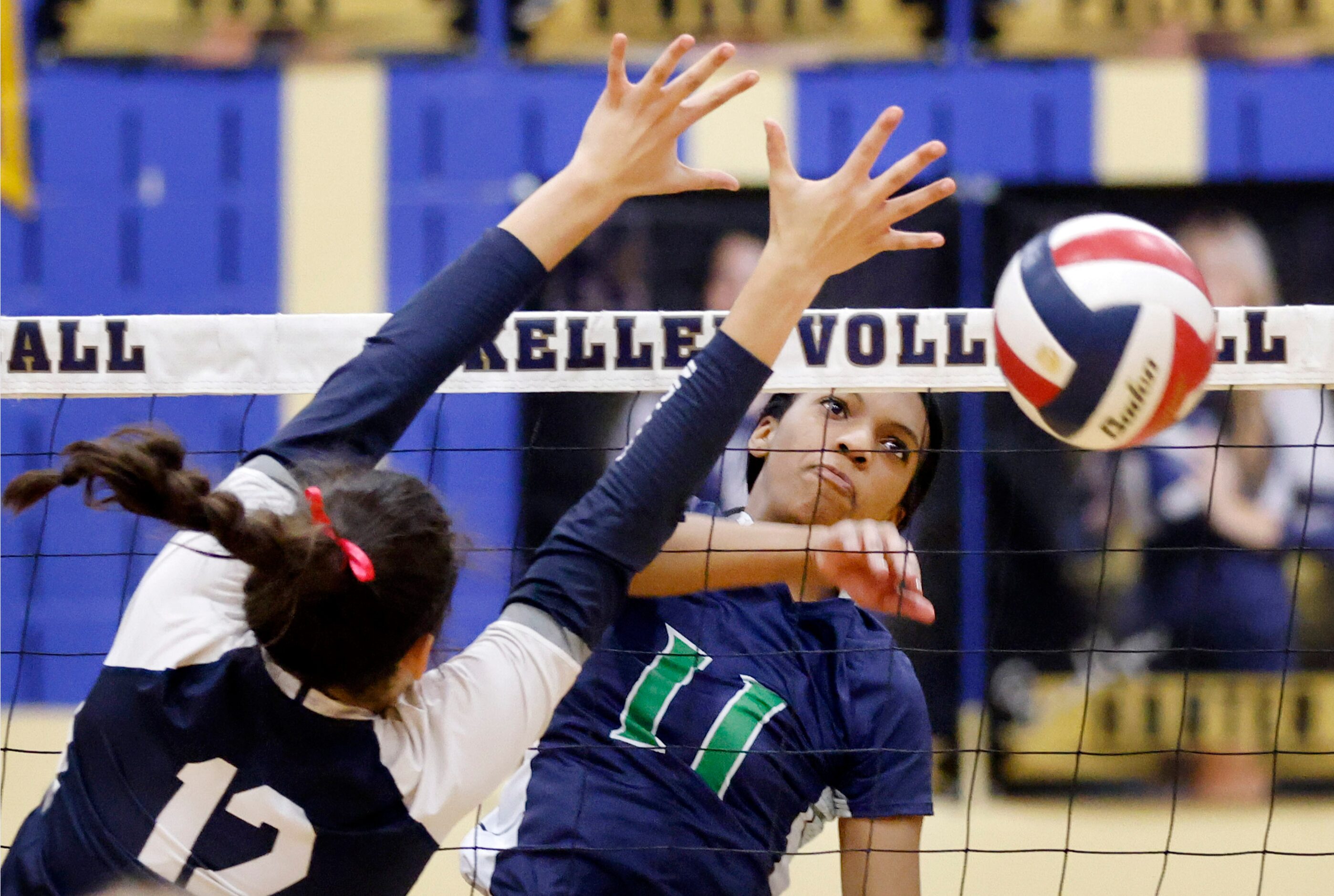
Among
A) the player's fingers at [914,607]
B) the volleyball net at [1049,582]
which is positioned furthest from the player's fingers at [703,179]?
the volleyball net at [1049,582]

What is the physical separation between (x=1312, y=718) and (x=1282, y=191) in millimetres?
2096

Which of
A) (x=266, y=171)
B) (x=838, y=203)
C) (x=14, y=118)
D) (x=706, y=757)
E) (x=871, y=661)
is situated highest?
(x=14, y=118)

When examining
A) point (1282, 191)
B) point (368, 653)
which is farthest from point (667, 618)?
point (1282, 191)

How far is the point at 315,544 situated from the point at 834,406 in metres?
1.28

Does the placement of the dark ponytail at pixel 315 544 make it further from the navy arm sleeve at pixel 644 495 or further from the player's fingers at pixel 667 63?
the player's fingers at pixel 667 63

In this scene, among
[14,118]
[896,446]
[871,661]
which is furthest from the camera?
[14,118]

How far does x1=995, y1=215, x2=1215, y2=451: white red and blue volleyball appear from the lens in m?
1.68

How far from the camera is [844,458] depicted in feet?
7.42

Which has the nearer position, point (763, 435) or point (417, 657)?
point (417, 657)

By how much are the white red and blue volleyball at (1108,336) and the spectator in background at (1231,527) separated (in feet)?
11.9

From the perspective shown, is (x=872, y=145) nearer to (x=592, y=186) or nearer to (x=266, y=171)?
(x=592, y=186)

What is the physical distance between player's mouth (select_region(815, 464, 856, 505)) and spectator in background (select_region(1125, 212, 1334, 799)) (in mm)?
3282

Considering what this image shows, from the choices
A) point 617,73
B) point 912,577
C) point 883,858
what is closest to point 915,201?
point 617,73

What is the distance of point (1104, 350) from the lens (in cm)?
169
